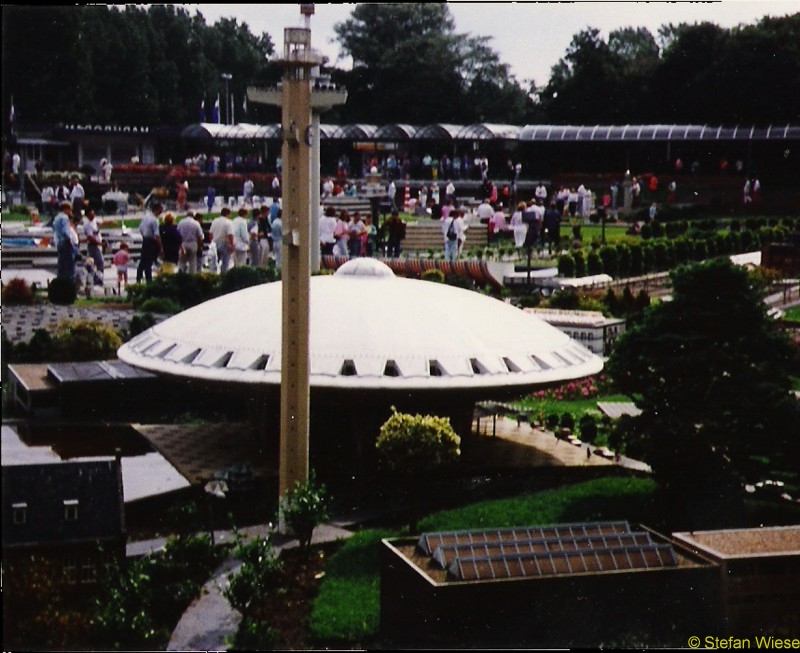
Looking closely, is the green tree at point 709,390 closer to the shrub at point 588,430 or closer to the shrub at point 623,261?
the shrub at point 588,430

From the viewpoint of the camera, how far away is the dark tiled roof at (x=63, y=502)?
9.70 m

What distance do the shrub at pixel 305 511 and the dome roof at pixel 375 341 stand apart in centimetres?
230

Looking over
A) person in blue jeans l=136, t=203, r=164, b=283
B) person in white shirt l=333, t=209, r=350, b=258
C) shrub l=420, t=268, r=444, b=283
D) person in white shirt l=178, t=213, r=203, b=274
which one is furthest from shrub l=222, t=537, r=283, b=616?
person in white shirt l=333, t=209, r=350, b=258

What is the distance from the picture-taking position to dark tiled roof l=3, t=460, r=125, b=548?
9695mm

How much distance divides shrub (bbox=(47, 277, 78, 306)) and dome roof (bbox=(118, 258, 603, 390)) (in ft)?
22.3

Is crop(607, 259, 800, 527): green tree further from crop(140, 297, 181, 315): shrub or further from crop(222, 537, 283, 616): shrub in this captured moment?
crop(140, 297, 181, 315): shrub

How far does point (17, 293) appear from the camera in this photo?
22.8 meters

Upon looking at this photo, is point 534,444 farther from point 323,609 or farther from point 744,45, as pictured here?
point 744,45

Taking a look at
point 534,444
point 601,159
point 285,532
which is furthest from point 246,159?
point 285,532

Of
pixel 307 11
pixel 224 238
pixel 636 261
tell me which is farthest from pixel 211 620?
pixel 636 261

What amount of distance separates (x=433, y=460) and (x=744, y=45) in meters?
14.2

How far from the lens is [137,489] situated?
526 inches

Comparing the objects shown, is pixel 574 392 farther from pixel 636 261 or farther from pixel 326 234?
pixel 636 261

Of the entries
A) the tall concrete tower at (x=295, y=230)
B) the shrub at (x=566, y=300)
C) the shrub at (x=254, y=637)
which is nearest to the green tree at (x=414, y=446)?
the tall concrete tower at (x=295, y=230)
